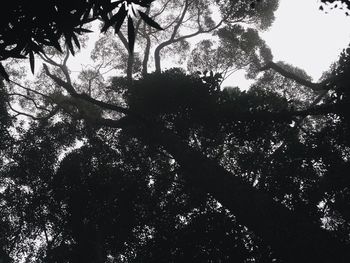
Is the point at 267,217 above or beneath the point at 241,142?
beneath

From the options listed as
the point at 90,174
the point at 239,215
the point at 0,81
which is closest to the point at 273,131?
the point at 239,215

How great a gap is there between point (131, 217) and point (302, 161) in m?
6.81

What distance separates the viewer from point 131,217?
1200cm

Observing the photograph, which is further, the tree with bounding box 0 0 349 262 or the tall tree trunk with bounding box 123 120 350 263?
the tree with bounding box 0 0 349 262

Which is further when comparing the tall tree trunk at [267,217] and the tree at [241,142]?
the tree at [241,142]

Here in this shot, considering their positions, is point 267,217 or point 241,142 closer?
point 267,217

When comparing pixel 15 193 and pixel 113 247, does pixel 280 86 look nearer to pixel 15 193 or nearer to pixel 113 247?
pixel 113 247

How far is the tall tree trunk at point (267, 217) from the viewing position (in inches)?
315

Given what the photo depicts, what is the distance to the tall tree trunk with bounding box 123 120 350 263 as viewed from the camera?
799 cm

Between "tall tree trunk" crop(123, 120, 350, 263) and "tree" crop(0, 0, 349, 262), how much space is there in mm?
24

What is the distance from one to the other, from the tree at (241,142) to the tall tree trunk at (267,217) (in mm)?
24

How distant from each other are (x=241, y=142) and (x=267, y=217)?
168 inches

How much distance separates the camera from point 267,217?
29.8ft

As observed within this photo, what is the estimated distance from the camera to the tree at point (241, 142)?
864 centimetres
